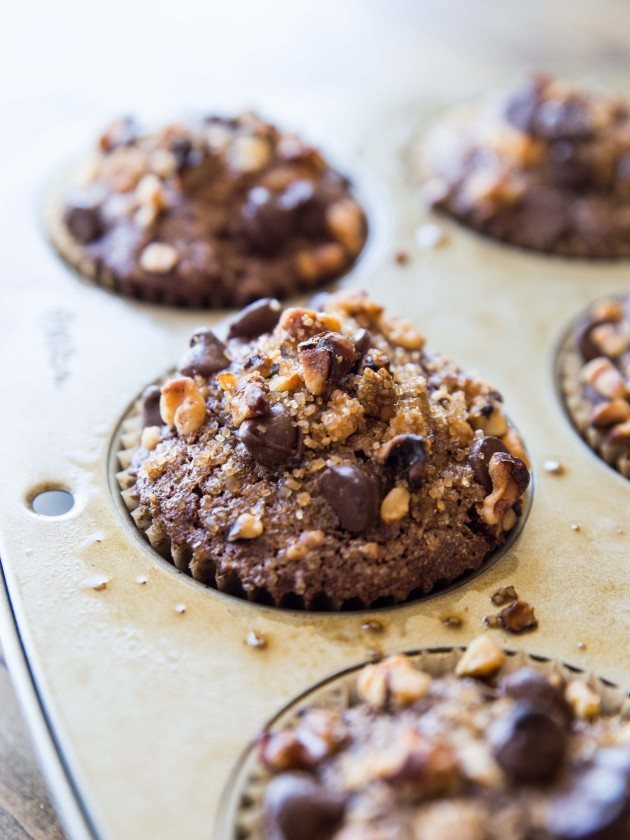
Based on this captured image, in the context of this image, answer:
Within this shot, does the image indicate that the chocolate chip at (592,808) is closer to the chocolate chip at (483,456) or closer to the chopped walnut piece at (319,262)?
the chocolate chip at (483,456)

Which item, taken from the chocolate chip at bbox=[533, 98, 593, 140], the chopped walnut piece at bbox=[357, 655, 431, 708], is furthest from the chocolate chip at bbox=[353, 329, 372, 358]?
the chocolate chip at bbox=[533, 98, 593, 140]

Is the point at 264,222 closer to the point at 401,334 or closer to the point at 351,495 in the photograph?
the point at 401,334

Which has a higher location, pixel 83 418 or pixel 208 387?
pixel 208 387

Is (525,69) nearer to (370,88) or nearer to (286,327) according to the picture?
(370,88)

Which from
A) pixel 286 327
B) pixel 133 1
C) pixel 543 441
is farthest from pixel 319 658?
pixel 133 1

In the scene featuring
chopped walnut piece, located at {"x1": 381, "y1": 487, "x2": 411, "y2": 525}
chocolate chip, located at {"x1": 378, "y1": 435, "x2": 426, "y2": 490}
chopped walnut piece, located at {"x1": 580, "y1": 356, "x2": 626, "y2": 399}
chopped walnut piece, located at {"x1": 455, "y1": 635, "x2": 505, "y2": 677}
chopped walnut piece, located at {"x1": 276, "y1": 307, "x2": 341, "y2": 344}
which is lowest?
chopped walnut piece, located at {"x1": 455, "y1": 635, "x2": 505, "y2": 677}

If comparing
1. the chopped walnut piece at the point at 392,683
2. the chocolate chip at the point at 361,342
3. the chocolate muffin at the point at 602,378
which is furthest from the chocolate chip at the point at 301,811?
the chocolate muffin at the point at 602,378

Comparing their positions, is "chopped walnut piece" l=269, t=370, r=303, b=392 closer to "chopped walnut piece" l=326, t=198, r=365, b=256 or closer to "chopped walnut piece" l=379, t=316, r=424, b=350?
"chopped walnut piece" l=379, t=316, r=424, b=350
